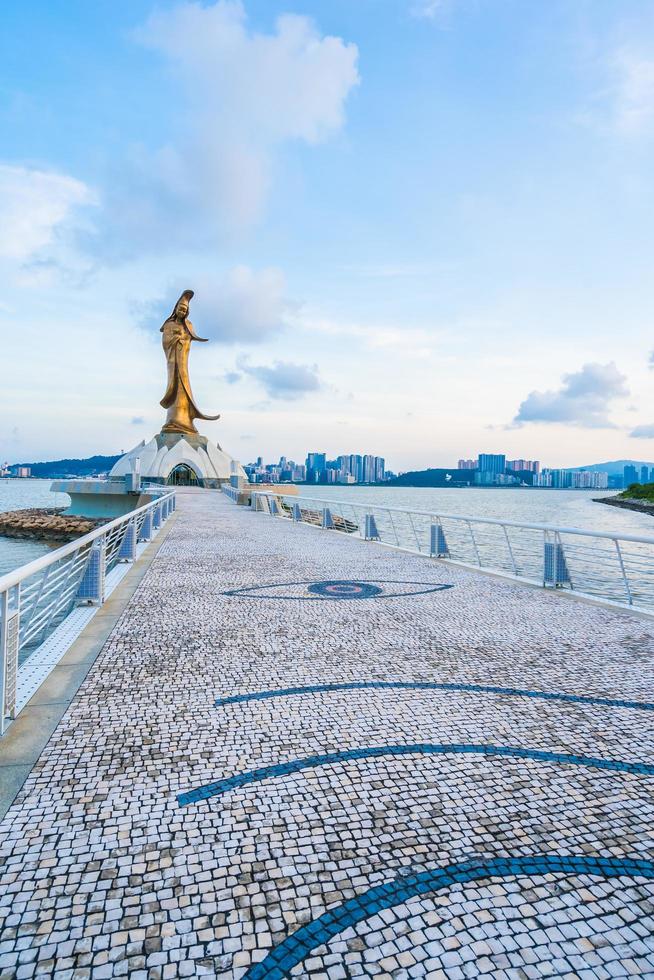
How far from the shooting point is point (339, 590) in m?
7.50

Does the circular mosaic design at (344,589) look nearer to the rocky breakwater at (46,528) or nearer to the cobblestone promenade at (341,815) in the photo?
the cobblestone promenade at (341,815)

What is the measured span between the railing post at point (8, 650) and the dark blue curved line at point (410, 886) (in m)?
2.19

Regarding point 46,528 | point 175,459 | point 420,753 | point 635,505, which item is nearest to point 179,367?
point 175,459

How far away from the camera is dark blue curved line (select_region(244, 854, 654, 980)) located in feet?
5.85

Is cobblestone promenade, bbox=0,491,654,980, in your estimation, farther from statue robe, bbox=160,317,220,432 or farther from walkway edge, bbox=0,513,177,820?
statue robe, bbox=160,317,220,432

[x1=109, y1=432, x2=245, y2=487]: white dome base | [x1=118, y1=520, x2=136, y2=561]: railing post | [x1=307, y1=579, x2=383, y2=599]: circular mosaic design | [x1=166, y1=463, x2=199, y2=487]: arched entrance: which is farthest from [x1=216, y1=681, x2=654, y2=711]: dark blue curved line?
[x1=166, y1=463, x2=199, y2=487]: arched entrance

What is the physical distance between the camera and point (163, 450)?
5806 cm

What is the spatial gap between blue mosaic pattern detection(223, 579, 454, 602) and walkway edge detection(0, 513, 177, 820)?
163 centimetres

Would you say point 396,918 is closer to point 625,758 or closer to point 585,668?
point 625,758

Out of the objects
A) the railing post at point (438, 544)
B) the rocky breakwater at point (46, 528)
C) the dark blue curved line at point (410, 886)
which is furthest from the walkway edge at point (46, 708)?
the rocky breakwater at point (46, 528)

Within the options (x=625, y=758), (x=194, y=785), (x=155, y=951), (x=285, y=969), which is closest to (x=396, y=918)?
(x=285, y=969)

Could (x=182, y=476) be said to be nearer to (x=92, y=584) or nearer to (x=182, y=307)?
(x=182, y=307)

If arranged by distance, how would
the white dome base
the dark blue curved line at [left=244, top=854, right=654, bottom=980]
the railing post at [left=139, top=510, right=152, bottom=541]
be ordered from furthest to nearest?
the white dome base → the railing post at [left=139, top=510, right=152, bottom=541] → the dark blue curved line at [left=244, top=854, right=654, bottom=980]

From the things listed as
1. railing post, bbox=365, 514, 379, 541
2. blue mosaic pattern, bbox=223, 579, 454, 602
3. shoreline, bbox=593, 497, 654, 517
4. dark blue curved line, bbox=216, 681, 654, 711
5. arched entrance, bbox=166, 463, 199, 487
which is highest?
arched entrance, bbox=166, 463, 199, 487
